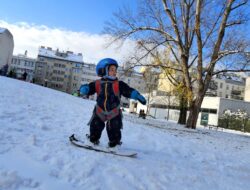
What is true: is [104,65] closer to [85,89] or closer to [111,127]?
[85,89]

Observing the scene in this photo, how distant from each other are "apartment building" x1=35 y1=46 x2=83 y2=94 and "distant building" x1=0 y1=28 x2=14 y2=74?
2652 inches

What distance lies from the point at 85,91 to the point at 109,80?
507 mm

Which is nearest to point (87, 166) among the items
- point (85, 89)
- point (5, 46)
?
point (85, 89)

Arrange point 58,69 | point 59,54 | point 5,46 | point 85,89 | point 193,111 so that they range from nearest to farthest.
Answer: point 85,89
point 193,111
point 5,46
point 58,69
point 59,54

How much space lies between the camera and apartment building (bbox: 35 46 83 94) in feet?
413

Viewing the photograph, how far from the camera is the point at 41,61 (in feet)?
416

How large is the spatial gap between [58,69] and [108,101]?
405 ft

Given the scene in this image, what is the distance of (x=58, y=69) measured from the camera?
12644 cm

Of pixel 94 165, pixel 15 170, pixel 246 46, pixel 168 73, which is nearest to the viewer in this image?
pixel 15 170

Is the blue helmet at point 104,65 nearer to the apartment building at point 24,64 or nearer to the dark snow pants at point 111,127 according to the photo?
the dark snow pants at point 111,127

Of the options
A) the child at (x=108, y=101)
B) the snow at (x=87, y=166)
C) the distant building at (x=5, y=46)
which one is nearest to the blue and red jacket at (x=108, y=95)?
the child at (x=108, y=101)

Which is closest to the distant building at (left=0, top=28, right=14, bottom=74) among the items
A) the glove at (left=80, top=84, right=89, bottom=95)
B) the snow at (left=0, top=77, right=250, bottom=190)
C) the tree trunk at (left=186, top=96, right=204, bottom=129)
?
the tree trunk at (left=186, top=96, right=204, bottom=129)

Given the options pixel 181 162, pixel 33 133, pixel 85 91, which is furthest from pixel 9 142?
pixel 181 162

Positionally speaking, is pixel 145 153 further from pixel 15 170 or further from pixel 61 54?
pixel 61 54
